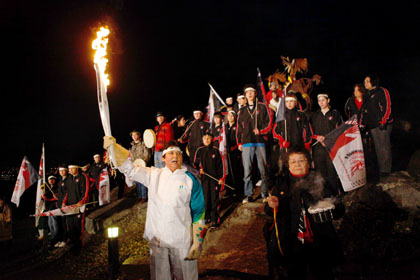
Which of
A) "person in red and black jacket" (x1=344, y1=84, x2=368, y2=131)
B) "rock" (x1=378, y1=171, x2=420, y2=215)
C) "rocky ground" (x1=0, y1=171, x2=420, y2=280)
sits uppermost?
"person in red and black jacket" (x1=344, y1=84, x2=368, y2=131)

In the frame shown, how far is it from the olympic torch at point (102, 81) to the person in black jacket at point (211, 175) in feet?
14.4

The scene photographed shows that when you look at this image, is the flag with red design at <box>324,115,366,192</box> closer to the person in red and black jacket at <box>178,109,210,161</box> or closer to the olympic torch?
the olympic torch

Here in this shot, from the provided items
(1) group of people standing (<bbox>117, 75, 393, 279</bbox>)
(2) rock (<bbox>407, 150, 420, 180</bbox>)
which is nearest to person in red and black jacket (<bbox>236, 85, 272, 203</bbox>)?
(1) group of people standing (<bbox>117, 75, 393, 279</bbox>)

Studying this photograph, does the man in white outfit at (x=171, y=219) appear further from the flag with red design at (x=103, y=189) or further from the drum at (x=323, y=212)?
the flag with red design at (x=103, y=189)

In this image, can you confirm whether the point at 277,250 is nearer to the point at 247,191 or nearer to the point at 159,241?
the point at 159,241

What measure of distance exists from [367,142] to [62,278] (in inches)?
376

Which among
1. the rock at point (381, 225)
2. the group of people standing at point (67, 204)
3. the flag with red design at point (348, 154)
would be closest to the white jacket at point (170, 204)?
the rock at point (381, 225)

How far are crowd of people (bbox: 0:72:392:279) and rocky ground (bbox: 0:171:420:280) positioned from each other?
2.04ft

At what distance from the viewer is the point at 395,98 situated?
15.4 meters

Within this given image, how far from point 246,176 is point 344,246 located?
10.3 feet

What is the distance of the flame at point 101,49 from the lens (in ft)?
13.0

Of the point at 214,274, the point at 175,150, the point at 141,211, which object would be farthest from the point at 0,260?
the point at 175,150

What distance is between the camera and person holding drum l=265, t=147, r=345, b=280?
3178mm

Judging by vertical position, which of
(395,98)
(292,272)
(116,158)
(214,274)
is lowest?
(214,274)
